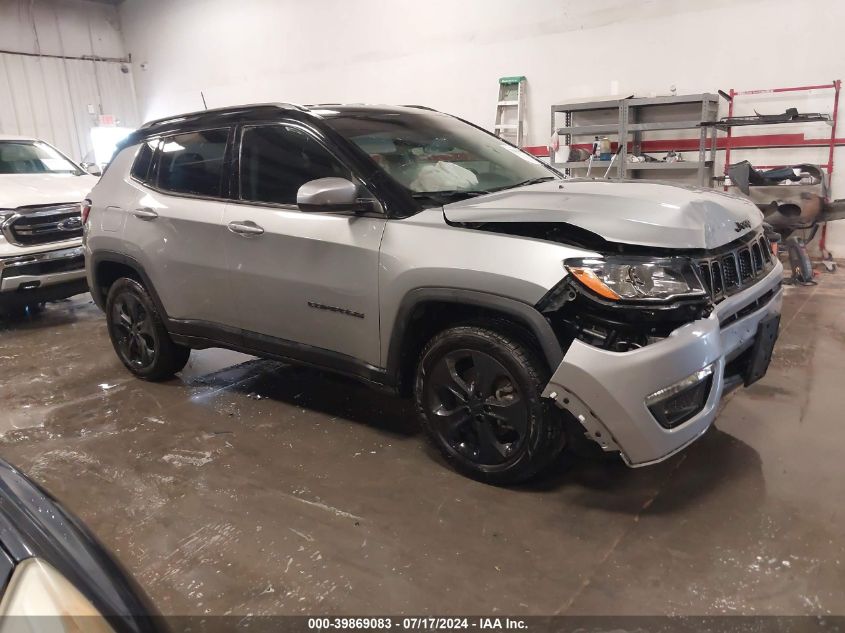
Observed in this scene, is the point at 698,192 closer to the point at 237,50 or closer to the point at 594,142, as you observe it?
the point at 594,142

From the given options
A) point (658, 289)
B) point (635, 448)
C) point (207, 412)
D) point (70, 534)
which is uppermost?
point (658, 289)

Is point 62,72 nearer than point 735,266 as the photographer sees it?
No

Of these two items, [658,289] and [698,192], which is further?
[698,192]

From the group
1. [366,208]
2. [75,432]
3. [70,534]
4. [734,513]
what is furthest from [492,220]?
[75,432]

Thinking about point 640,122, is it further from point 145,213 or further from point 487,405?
point 487,405

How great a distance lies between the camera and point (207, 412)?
11.4 feet

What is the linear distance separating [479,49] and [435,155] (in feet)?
21.0

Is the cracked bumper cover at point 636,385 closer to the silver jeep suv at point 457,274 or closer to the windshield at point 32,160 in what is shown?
the silver jeep suv at point 457,274

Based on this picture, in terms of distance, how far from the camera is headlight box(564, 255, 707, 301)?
81.4 inches

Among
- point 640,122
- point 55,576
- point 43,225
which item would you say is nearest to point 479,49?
point 640,122

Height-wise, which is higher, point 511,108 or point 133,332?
point 511,108

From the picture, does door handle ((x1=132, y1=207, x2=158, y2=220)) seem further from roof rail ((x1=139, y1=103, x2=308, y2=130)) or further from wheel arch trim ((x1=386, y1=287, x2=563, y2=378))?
wheel arch trim ((x1=386, y1=287, x2=563, y2=378))

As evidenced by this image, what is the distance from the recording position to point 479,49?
870 centimetres

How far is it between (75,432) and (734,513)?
3.17 m
